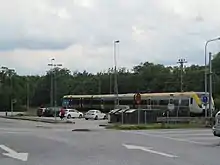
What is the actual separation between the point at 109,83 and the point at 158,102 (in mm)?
63021

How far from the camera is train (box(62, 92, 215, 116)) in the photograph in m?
75.6

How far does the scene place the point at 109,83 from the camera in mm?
147250

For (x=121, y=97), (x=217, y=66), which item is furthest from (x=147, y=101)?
(x=217, y=66)

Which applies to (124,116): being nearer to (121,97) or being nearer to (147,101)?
(147,101)

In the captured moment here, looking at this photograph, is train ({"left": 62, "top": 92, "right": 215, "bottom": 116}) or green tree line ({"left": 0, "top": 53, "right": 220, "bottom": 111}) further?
green tree line ({"left": 0, "top": 53, "right": 220, "bottom": 111})

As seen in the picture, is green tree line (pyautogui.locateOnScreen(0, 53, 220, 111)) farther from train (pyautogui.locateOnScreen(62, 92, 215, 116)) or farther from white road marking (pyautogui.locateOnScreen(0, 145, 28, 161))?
white road marking (pyautogui.locateOnScreen(0, 145, 28, 161))

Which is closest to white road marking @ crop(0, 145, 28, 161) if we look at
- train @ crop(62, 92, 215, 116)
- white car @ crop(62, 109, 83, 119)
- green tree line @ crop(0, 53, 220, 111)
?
train @ crop(62, 92, 215, 116)

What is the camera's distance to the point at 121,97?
9575cm

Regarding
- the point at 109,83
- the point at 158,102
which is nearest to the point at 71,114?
the point at 158,102

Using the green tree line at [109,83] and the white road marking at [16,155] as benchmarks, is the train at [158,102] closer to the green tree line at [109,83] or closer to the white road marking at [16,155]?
the green tree line at [109,83]

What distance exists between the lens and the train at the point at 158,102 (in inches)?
2978

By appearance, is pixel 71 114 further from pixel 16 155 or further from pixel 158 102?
pixel 16 155

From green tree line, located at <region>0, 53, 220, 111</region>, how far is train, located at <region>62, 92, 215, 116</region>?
83.7 ft

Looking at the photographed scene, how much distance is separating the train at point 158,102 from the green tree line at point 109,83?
83.7 ft
